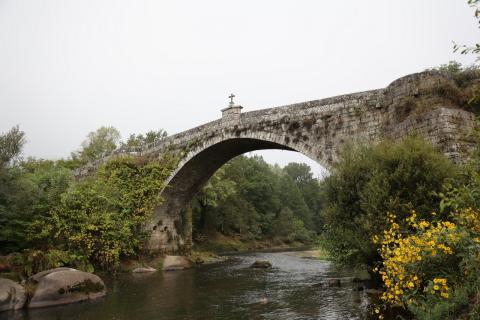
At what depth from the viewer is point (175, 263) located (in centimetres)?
2267

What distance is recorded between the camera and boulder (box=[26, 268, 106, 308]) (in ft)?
38.9

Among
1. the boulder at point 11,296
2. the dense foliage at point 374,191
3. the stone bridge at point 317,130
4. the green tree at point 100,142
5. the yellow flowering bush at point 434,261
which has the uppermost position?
the green tree at point 100,142

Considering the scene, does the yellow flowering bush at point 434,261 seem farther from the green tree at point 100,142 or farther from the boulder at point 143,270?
the green tree at point 100,142

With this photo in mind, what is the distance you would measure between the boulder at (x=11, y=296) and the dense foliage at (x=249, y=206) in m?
21.2

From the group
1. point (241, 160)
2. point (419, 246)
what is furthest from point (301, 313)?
point (241, 160)

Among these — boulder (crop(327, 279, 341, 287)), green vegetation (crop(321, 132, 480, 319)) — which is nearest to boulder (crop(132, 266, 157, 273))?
boulder (crop(327, 279, 341, 287))

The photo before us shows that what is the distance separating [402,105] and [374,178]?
5191mm

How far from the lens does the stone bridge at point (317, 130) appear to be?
11594 millimetres

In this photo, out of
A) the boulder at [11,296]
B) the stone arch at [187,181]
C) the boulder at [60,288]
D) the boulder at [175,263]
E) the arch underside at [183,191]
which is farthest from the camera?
the boulder at [175,263]

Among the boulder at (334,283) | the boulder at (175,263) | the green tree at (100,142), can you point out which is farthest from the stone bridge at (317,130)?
the green tree at (100,142)

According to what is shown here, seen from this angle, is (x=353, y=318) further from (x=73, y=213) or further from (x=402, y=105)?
(x=73, y=213)

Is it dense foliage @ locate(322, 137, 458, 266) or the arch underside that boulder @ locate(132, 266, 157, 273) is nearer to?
the arch underside

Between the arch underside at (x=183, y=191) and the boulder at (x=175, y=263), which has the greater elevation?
the arch underside at (x=183, y=191)

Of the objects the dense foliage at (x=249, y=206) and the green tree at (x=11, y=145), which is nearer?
the green tree at (x=11, y=145)
